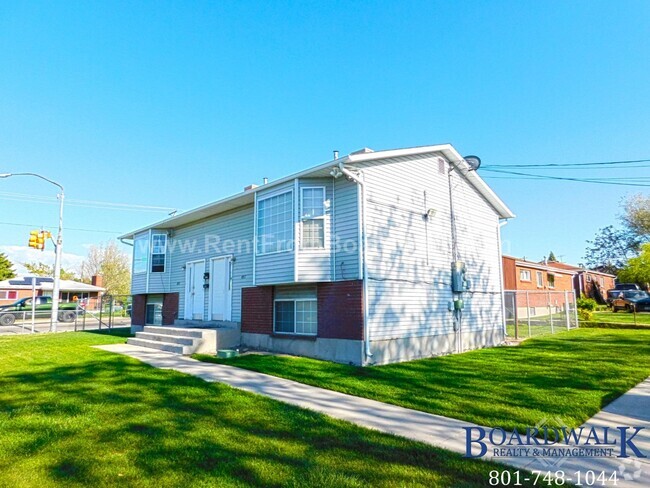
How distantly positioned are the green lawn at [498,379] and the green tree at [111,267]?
4461 centimetres

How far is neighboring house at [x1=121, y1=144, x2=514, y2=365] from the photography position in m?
9.62

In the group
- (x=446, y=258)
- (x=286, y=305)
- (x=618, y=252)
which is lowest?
(x=286, y=305)

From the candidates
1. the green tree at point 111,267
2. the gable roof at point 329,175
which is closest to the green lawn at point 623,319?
the gable roof at point 329,175

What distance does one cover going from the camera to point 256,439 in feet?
14.1

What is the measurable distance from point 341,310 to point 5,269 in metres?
52.4

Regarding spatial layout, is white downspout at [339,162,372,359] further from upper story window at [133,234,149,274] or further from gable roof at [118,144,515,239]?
upper story window at [133,234,149,274]

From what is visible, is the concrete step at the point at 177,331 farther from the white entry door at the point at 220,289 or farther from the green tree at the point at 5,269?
the green tree at the point at 5,269

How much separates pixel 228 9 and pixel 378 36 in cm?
451

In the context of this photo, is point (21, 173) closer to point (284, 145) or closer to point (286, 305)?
point (284, 145)

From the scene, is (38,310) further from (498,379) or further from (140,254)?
(498,379)

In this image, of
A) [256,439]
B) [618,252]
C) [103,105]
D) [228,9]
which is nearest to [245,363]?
[256,439]

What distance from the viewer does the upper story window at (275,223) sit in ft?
34.8

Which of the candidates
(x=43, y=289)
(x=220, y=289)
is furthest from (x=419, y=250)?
(x=43, y=289)

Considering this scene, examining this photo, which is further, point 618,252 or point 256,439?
point 618,252
